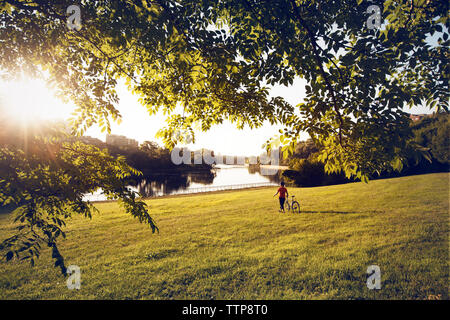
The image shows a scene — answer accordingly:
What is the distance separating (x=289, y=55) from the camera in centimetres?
344

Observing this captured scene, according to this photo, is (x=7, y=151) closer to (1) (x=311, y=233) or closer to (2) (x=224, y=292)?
(2) (x=224, y=292)

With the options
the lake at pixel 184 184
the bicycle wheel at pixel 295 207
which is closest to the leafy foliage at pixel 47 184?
the lake at pixel 184 184

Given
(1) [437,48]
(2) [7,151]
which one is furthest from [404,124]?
(2) [7,151]

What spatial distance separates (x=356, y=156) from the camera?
3.63 m

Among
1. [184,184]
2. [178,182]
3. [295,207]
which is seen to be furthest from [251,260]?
[178,182]

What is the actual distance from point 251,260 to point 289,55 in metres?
5.73

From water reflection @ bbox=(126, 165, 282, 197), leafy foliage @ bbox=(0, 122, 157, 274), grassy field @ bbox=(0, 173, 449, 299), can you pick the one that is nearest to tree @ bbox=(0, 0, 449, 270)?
leafy foliage @ bbox=(0, 122, 157, 274)

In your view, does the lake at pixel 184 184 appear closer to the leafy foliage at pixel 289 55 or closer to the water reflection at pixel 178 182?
the water reflection at pixel 178 182

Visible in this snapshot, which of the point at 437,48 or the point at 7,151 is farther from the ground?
the point at 437,48

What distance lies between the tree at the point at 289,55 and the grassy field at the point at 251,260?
338 cm

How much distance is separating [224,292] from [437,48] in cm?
640

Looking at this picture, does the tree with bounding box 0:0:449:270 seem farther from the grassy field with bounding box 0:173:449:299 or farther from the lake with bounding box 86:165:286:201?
the lake with bounding box 86:165:286:201

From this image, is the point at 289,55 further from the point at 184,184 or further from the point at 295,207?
the point at 184,184
